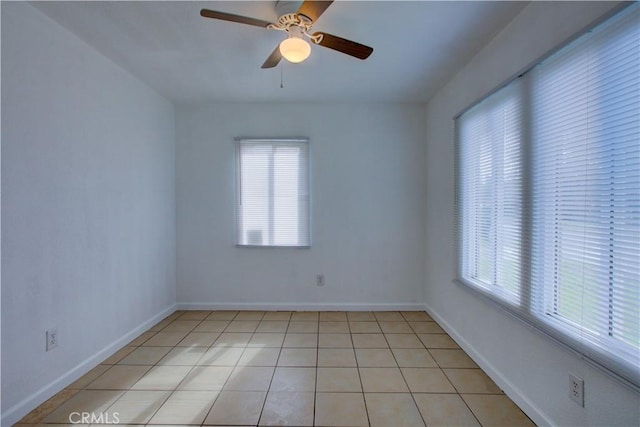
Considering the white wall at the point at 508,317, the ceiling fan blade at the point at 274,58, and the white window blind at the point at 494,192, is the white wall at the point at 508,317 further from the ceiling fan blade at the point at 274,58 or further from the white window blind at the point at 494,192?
the ceiling fan blade at the point at 274,58

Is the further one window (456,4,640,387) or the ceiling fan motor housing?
the ceiling fan motor housing

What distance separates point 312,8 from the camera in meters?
1.47

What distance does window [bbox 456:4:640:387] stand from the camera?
1176 millimetres

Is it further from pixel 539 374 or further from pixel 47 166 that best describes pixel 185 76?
pixel 539 374

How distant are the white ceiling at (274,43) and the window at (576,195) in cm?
57

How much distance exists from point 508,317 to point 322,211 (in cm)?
206

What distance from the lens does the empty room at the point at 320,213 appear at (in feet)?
4.61

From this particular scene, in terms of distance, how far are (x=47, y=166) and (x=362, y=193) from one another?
2.75 meters

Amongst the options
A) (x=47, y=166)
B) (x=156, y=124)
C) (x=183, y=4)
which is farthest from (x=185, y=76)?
(x=47, y=166)

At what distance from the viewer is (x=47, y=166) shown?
185 cm

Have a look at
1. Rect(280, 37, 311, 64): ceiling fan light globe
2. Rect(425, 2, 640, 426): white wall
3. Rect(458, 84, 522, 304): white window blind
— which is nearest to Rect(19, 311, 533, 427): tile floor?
Rect(425, 2, 640, 426): white wall

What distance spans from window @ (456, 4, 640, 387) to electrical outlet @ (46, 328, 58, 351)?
2.99 meters

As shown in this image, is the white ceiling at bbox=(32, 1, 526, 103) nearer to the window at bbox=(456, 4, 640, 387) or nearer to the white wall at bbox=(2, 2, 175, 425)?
the white wall at bbox=(2, 2, 175, 425)

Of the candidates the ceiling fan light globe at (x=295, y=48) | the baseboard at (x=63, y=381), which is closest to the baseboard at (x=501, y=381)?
the ceiling fan light globe at (x=295, y=48)
